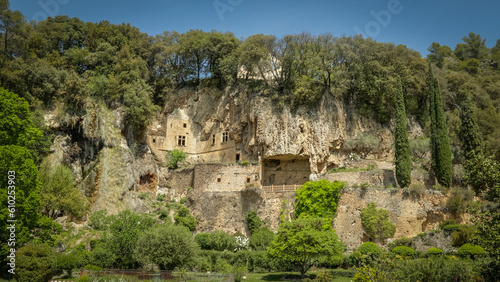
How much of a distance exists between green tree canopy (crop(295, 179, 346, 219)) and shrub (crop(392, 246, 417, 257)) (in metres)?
7.01

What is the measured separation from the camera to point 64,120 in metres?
43.0

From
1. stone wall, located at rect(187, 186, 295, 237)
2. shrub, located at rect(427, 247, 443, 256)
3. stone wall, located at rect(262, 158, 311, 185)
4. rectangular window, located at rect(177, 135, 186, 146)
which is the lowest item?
shrub, located at rect(427, 247, 443, 256)

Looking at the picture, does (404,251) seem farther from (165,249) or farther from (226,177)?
(226,177)

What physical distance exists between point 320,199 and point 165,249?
1489cm

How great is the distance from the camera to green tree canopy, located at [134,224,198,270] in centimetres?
2928

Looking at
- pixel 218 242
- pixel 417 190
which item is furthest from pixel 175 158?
pixel 417 190

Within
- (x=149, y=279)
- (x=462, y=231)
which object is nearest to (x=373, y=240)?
(x=462, y=231)

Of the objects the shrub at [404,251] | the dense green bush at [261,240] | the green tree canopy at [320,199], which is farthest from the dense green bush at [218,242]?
the shrub at [404,251]

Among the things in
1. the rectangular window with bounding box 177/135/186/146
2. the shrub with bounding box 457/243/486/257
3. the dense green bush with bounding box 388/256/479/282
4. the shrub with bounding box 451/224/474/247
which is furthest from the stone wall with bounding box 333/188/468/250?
the rectangular window with bounding box 177/135/186/146

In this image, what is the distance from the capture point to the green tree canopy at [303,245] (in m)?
29.7

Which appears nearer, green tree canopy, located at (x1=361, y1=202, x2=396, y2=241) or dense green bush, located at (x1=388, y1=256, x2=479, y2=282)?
dense green bush, located at (x1=388, y1=256, x2=479, y2=282)

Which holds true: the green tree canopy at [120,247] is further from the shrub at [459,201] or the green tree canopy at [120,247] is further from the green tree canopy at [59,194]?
the shrub at [459,201]

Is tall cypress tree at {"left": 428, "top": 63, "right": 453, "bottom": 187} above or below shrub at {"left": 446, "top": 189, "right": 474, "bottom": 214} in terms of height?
above

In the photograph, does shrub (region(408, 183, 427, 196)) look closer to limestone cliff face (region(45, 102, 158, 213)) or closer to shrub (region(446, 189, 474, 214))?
shrub (region(446, 189, 474, 214))
